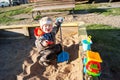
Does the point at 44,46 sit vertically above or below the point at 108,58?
above

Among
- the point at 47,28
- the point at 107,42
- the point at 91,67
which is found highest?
the point at 47,28

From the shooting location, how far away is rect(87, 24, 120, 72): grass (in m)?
4.35

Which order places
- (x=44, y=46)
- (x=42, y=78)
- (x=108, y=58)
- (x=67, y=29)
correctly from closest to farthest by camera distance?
(x=42, y=78)
(x=44, y=46)
(x=108, y=58)
(x=67, y=29)

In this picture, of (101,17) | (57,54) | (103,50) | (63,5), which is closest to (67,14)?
(63,5)

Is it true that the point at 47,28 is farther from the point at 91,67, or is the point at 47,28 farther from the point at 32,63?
the point at 91,67

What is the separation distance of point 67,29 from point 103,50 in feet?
3.13

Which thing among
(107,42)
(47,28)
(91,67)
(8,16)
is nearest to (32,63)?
(47,28)

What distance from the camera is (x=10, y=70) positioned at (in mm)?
3910

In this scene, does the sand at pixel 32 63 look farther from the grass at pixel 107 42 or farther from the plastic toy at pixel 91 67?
the grass at pixel 107 42

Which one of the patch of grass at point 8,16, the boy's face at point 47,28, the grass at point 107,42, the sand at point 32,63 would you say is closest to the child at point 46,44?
the boy's face at point 47,28

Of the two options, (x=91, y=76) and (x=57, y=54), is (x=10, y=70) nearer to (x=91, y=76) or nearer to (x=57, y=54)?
(x=57, y=54)

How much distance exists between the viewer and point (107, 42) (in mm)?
5332

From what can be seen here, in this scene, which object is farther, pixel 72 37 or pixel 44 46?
pixel 72 37

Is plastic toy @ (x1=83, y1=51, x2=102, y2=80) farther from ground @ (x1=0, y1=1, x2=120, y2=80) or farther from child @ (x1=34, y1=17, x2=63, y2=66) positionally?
child @ (x1=34, y1=17, x2=63, y2=66)
